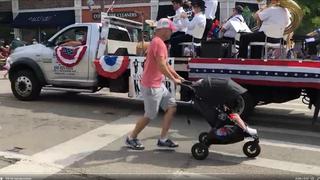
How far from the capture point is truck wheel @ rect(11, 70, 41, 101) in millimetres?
11805

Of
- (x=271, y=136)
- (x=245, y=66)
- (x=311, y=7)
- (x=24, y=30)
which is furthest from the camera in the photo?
(x=24, y=30)

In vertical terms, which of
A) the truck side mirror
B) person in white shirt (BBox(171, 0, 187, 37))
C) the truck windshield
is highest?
person in white shirt (BBox(171, 0, 187, 37))

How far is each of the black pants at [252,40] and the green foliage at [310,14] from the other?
621 inches

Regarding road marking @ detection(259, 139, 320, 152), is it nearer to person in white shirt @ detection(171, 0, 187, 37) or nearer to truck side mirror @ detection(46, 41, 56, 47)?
person in white shirt @ detection(171, 0, 187, 37)

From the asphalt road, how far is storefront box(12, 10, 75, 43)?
25462 millimetres

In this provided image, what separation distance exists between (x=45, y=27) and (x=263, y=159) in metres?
32.0

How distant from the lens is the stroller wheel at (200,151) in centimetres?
680

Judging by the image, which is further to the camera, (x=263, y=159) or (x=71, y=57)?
(x=71, y=57)

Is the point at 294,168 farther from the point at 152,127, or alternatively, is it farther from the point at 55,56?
the point at 55,56

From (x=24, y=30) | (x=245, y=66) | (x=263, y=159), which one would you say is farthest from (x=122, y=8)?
(x=263, y=159)

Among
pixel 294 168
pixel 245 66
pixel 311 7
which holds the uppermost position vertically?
pixel 311 7

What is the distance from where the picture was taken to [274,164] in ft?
22.0

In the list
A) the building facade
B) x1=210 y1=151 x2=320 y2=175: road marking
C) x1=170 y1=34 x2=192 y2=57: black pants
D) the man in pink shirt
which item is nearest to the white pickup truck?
x1=170 y1=34 x2=192 y2=57: black pants

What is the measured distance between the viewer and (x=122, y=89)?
10.8m
